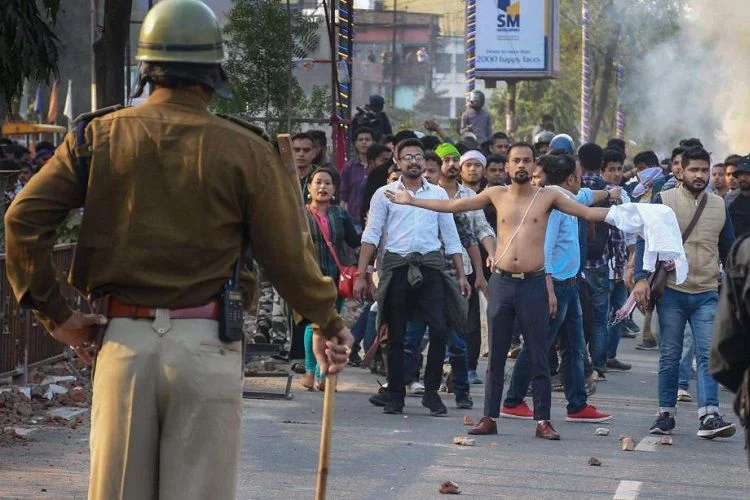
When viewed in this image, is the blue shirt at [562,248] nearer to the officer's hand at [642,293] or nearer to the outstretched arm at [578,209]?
the officer's hand at [642,293]

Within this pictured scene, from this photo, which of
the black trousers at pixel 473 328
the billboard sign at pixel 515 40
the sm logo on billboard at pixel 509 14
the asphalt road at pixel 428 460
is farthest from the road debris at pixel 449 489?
the sm logo on billboard at pixel 509 14

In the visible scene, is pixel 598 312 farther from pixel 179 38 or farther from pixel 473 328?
pixel 179 38

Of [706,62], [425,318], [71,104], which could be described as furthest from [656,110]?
[425,318]

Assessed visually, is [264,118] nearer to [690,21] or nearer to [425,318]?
[425,318]

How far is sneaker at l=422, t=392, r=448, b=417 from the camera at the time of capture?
446 inches

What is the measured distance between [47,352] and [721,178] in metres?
9.14

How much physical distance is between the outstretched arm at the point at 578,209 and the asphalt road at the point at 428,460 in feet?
4.76

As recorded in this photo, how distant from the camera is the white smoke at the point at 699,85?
58688 mm

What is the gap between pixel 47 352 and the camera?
11.8 meters

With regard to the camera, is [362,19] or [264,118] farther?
[362,19]

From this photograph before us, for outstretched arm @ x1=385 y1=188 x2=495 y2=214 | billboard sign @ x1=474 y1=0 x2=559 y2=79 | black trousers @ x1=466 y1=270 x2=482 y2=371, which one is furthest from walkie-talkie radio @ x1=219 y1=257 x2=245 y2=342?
billboard sign @ x1=474 y1=0 x2=559 y2=79

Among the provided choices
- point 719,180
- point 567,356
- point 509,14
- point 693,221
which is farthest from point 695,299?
point 509,14

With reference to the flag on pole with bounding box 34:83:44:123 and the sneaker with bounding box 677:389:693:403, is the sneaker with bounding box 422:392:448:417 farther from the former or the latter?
the flag on pole with bounding box 34:83:44:123

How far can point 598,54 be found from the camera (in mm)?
61688
